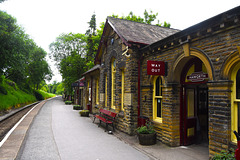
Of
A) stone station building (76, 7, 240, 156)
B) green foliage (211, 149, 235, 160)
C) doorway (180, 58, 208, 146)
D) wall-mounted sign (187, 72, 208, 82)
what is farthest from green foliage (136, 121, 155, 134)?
green foliage (211, 149, 235, 160)

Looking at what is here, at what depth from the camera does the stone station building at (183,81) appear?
449 centimetres

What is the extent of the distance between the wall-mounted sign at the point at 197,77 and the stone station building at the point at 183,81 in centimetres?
3

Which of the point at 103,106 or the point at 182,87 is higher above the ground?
the point at 182,87

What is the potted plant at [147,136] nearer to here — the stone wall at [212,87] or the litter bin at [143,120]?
the stone wall at [212,87]

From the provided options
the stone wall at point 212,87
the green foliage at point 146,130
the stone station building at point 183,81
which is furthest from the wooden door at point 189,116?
the green foliage at point 146,130

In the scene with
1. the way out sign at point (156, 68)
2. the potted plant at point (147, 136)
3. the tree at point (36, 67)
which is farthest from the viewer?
the tree at point (36, 67)

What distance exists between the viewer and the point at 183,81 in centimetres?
661

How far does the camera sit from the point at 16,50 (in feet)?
50.1

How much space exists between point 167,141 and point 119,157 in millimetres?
2050

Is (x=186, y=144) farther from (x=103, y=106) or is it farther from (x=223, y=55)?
(x=103, y=106)

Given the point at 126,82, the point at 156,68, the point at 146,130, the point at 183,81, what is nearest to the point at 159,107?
the point at 146,130

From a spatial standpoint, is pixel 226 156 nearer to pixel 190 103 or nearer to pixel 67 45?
pixel 190 103

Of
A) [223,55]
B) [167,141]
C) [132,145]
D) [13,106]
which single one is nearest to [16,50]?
[13,106]

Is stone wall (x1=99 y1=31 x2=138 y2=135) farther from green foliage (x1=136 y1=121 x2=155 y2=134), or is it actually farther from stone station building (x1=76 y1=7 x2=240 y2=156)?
green foliage (x1=136 y1=121 x2=155 y2=134)
